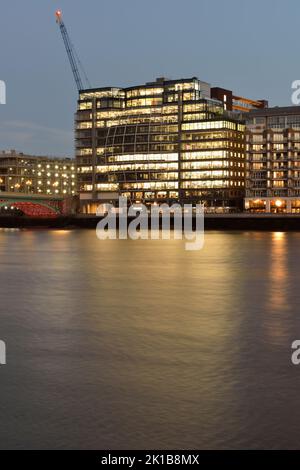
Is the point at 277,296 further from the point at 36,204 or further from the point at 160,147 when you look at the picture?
the point at 160,147

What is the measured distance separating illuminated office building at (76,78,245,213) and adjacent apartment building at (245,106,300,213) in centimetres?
952

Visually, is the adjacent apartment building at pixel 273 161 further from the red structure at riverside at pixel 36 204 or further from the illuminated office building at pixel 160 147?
the red structure at riverside at pixel 36 204

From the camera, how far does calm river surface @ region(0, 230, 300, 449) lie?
10.0m

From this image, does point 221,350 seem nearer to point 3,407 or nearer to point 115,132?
point 3,407

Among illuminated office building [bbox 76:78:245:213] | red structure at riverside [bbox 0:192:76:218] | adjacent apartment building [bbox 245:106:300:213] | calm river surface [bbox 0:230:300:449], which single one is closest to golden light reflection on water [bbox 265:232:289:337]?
calm river surface [bbox 0:230:300:449]

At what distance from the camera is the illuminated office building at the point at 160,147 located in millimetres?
145625

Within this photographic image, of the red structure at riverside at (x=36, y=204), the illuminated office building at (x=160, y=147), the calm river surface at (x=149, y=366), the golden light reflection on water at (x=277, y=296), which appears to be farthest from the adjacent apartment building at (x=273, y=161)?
the calm river surface at (x=149, y=366)

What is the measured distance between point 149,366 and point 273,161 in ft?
399

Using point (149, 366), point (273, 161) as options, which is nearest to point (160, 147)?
point (273, 161)

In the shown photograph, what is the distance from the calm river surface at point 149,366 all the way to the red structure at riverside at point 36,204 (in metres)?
86.7

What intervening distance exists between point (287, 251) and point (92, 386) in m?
43.7

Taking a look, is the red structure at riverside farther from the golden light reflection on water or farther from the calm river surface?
the calm river surface

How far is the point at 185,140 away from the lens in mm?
148625

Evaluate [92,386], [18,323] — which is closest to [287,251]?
[18,323]
